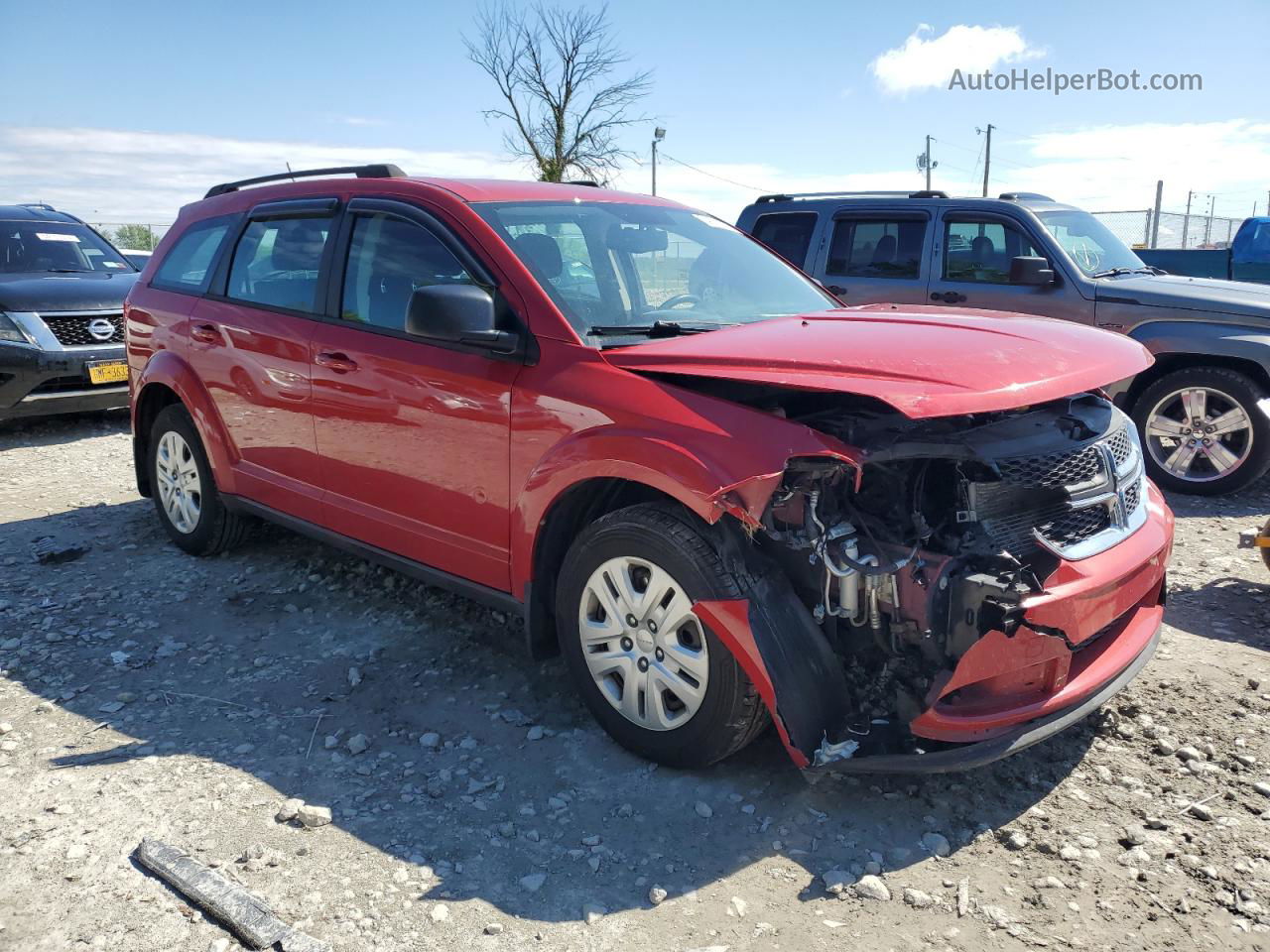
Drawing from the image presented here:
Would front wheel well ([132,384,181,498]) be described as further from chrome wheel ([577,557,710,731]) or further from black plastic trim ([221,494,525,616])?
chrome wheel ([577,557,710,731])

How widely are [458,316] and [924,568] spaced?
A: 5.44ft

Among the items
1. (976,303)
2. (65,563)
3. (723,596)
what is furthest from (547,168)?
(723,596)

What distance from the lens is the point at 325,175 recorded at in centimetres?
450

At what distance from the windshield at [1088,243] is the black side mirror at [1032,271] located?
0.32 meters

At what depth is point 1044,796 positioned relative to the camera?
2955 millimetres

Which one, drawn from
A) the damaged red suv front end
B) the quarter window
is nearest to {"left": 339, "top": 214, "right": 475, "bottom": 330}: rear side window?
the damaged red suv front end

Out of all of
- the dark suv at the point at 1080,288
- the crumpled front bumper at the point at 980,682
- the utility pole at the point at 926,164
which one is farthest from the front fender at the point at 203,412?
the utility pole at the point at 926,164

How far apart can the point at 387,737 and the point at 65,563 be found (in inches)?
112

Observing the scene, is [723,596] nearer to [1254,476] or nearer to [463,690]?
[463,690]

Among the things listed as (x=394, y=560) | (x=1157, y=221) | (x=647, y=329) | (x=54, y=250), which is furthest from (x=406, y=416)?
(x=1157, y=221)

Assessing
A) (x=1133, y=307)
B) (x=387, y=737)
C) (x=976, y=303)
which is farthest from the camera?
(x=976, y=303)

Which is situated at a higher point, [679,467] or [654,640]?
[679,467]

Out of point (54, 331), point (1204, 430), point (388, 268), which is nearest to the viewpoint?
point (388, 268)

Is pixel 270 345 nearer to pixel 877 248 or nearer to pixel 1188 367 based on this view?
pixel 877 248
